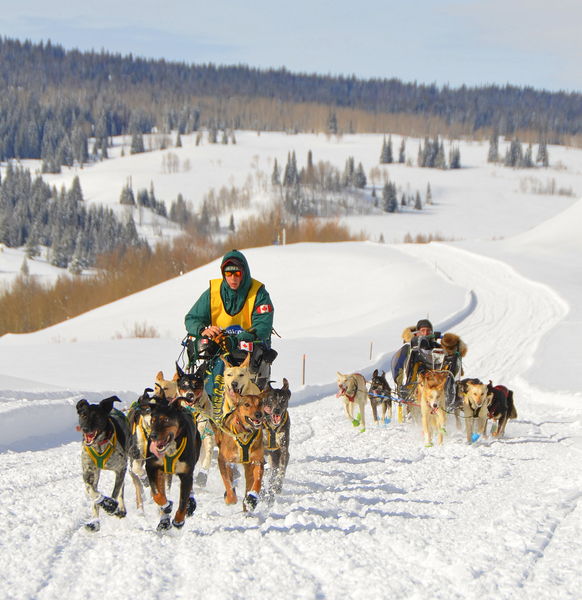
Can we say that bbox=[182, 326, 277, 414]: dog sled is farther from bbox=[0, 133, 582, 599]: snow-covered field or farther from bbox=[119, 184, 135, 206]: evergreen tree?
bbox=[119, 184, 135, 206]: evergreen tree

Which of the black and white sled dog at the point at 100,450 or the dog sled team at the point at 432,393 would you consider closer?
the black and white sled dog at the point at 100,450

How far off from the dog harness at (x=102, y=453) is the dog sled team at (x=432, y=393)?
4.81 metres

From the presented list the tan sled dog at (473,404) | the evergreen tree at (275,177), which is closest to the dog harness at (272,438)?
the tan sled dog at (473,404)

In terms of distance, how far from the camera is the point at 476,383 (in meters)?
9.35

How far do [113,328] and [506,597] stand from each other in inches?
1675

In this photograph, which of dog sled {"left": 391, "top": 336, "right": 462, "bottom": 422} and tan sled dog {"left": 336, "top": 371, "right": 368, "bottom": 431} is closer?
tan sled dog {"left": 336, "top": 371, "right": 368, "bottom": 431}

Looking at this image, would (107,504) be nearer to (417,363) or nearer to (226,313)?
(226,313)

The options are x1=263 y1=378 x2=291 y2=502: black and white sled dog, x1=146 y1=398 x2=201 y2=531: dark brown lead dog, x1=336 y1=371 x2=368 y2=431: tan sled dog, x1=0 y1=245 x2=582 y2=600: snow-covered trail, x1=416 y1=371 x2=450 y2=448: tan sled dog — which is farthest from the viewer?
x1=336 y1=371 x2=368 y2=431: tan sled dog

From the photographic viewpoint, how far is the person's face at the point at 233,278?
22.1ft

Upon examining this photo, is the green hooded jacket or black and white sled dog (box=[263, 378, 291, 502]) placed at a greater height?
the green hooded jacket

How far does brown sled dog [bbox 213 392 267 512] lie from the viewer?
5375 mm

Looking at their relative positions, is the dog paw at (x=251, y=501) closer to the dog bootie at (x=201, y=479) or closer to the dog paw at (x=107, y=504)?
the dog paw at (x=107, y=504)

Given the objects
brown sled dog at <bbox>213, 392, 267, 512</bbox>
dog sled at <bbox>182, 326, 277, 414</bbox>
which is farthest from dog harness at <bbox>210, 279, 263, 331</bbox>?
brown sled dog at <bbox>213, 392, 267, 512</bbox>

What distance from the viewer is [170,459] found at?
493 centimetres
